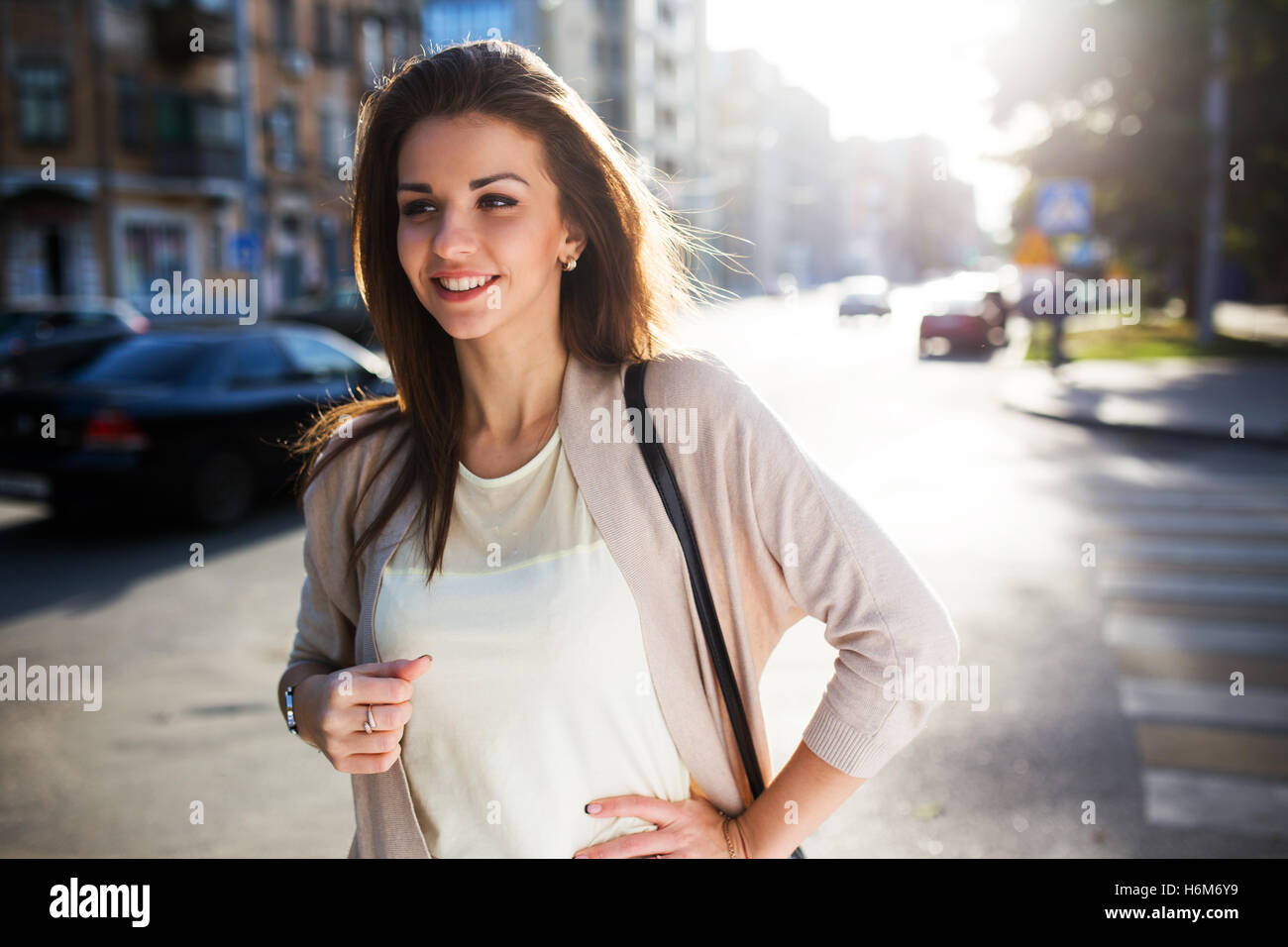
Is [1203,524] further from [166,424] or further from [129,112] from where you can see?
[129,112]

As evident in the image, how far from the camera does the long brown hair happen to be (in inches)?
70.4

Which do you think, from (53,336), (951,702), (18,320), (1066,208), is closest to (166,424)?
(951,702)

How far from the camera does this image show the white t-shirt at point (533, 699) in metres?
1.64

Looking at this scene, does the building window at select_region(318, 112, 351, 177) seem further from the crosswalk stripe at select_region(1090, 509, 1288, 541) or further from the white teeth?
the white teeth

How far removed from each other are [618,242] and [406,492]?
0.55 metres

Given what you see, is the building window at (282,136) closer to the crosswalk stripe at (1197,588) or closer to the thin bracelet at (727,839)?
the crosswalk stripe at (1197,588)

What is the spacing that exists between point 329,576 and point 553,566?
1.51 ft

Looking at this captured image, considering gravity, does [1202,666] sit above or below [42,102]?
below

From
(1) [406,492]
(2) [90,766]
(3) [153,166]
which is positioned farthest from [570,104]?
(3) [153,166]

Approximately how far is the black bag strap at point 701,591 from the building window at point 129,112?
3464 centimetres

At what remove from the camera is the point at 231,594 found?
6.96m

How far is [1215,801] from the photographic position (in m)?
3.96
